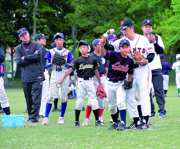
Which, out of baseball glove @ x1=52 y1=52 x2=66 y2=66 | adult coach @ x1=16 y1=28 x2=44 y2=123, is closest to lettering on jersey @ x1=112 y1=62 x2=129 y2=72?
baseball glove @ x1=52 y1=52 x2=66 y2=66

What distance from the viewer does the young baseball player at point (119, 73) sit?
6.46m

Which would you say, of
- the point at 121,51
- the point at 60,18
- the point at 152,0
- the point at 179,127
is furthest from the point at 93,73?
the point at 60,18

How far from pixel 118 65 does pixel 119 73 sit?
0.18 metres

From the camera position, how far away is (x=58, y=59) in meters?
8.01

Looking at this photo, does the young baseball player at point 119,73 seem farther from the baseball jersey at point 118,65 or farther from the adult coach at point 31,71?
the adult coach at point 31,71

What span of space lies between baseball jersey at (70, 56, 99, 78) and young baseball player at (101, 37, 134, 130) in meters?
0.95

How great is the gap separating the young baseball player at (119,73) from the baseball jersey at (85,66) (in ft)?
3.13

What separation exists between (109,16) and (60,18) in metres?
6.28

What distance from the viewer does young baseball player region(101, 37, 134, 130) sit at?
646 centimetres

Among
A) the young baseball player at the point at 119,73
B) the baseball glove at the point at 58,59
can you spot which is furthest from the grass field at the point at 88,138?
the baseball glove at the point at 58,59

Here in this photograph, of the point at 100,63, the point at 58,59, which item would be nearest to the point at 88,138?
the point at 58,59

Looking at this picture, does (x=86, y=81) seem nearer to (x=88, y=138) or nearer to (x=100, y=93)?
(x=100, y=93)

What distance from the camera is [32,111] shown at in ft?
27.0

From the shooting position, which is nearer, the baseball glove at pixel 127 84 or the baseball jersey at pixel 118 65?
the baseball glove at pixel 127 84
